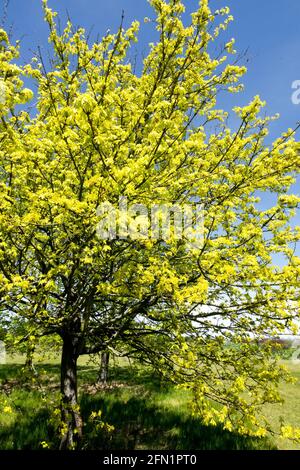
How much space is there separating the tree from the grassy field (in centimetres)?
203

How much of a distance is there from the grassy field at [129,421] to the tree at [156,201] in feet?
6.67

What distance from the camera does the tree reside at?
436 cm

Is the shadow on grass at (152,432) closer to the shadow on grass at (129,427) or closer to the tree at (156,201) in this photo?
the shadow on grass at (129,427)

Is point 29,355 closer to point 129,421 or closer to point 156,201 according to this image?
point 156,201

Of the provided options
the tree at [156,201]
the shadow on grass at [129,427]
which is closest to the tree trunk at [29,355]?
the tree at [156,201]

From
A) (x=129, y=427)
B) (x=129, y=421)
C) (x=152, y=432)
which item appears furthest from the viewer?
(x=129, y=421)

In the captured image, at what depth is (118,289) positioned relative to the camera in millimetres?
4777

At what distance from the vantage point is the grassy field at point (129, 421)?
8.32 meters

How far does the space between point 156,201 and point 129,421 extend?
27.5ft

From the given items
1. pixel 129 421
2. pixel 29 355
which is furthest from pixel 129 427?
pixel 29 355

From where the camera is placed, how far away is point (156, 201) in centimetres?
447

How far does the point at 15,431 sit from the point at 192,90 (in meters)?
8.96

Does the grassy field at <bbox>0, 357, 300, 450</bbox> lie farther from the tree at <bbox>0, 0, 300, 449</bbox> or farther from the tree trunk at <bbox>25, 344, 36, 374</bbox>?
the tree at <bbox>0, 0, 300, 449</bbox>
